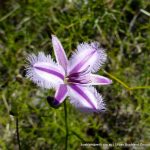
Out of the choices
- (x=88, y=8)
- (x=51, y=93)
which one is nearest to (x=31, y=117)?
(x=51, y=93)

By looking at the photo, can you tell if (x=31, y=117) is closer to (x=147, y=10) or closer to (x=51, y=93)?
(x=51, y=93)

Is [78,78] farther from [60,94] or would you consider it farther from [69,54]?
[69,54]

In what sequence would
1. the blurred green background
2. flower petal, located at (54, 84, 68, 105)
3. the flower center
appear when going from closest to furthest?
flower petal, located at (54, 84, 68, 105), the flower center, the blurred green background

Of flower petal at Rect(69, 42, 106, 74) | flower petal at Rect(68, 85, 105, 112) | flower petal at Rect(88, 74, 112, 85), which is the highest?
flower petal at Rect(69, 42, 106, 74)

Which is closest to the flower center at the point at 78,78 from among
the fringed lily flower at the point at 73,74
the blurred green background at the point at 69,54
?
the fringed lily flower at the point at 73,74

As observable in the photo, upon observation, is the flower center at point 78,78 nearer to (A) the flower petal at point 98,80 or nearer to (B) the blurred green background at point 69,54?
(A) the flower petal at point 98,80

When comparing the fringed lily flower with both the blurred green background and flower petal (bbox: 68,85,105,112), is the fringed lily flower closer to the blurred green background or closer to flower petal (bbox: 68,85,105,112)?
flower petal (bbox: 68,85,105,112)

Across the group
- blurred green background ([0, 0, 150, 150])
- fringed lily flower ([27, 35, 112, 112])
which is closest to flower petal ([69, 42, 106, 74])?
fringed lily flower ([27, 35, 112, 112])
